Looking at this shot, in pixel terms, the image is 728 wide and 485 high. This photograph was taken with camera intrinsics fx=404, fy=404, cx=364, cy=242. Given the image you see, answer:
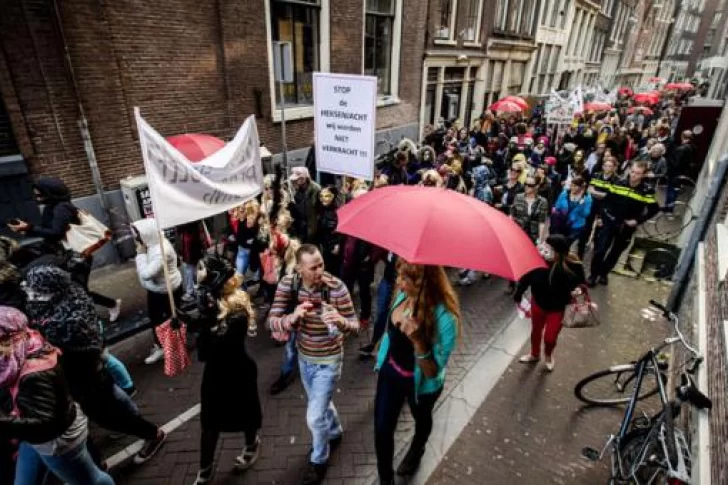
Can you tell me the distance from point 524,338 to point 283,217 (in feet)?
11.4

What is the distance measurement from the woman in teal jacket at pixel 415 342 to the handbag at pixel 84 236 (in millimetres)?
3740

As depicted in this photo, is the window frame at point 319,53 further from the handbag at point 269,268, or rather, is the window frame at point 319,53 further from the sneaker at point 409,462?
the sneaker at point 409,462

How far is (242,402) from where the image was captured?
287 cm

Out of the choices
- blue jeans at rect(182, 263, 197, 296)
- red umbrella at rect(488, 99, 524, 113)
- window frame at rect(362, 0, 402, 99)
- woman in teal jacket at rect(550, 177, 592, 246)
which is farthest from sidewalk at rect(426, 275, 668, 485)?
window frame at rect(362, 0, 402, 99)

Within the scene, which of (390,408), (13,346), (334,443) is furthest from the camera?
(334,443)

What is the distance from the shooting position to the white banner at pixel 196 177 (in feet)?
11.6

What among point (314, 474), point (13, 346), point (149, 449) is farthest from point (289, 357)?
point (13, 346)

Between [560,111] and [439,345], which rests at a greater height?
[560,111]

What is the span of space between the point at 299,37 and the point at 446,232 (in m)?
9.81

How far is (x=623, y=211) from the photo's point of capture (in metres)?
6.19

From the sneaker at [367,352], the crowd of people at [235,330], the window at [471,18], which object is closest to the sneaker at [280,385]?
the crowd of people at [235,330]

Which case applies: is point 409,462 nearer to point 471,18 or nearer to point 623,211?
point 623,211

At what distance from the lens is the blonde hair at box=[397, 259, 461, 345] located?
2531 mm

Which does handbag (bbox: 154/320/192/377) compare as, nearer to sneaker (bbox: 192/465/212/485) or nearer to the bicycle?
sneaker (bbox: 192/465/212/485)
